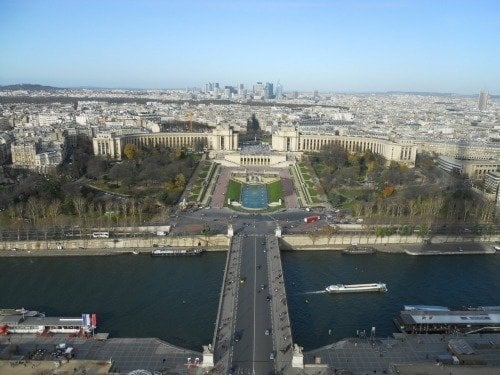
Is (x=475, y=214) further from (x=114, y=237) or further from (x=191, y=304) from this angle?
(x=114, y=237)

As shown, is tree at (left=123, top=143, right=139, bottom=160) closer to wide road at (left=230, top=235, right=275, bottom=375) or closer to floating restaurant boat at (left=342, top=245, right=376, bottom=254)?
wide road at (left=230, top=235, right=275, bottom=375)

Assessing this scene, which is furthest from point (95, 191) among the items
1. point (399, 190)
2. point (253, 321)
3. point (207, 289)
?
point (399, 190)

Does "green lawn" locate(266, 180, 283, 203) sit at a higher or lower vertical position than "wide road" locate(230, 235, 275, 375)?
lower

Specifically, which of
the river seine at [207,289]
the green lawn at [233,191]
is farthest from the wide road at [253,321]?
the green lawn at [233,191]

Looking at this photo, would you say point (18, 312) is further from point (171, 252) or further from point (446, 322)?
point (446, 322)

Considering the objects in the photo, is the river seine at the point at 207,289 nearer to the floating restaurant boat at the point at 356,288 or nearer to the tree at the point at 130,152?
the floating restaurant boat at the point at 356,288

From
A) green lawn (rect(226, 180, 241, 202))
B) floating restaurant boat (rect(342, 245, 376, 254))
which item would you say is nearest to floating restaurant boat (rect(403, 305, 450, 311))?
floating restaurant boat (rect(342, 245, 376, 254))
